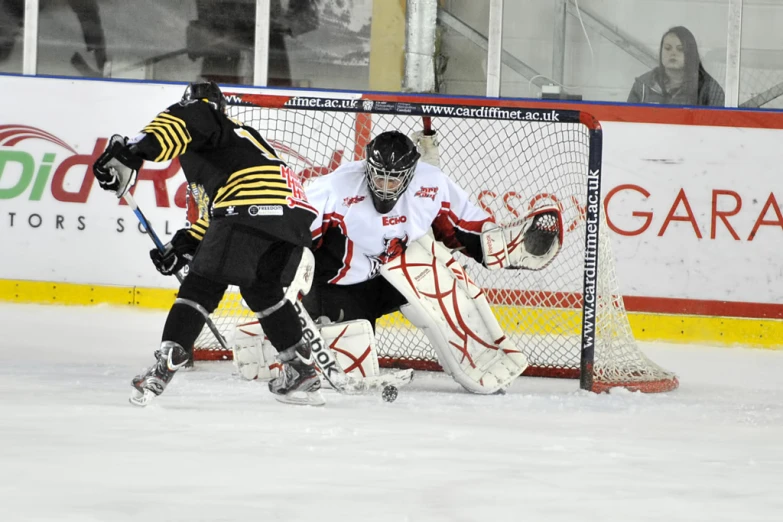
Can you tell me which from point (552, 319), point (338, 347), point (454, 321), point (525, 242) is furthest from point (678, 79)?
point (338, 347)

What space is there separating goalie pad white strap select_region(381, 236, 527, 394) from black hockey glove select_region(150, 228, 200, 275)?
2.48 ft

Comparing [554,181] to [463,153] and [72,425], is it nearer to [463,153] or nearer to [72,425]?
[463,153]

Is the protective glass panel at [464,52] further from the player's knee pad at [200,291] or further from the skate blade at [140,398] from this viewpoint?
the skate blade at [140,398]

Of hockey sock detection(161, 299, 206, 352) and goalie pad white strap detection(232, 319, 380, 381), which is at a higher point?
hockey sock detection(161, 299, 206, 352)

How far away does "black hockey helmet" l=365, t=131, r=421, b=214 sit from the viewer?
354cm

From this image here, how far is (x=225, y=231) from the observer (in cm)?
310

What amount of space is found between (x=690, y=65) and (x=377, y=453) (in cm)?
346

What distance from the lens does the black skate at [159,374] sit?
3027mm

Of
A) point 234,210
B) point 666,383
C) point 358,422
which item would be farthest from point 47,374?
point 666,383

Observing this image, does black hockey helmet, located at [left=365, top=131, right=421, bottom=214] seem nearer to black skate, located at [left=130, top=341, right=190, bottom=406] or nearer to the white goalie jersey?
the white goalie jersey

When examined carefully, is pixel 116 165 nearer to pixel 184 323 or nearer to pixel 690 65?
pixel 184 323

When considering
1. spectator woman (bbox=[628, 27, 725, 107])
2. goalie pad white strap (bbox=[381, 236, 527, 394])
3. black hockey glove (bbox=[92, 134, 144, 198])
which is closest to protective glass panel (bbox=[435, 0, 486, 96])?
spectator woman (bbox=[628, 27, 725, 107])

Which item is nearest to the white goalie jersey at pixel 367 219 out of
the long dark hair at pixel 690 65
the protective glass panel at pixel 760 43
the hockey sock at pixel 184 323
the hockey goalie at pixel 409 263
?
the hockey goalie at pixel 409 263

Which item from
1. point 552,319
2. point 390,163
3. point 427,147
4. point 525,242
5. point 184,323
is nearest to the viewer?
point 184,323
